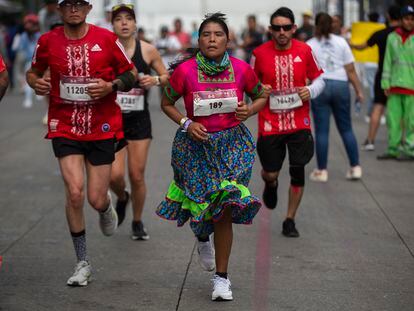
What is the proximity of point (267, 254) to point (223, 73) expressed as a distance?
1.91 m

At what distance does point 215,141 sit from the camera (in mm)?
6801

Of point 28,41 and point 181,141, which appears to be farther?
point 28,41

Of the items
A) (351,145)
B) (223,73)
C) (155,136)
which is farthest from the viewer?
(155,136)

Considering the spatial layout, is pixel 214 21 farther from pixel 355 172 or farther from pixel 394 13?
pixel 394 13

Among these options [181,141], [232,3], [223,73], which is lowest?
[232,3]

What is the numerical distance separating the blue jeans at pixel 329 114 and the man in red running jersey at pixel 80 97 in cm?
467

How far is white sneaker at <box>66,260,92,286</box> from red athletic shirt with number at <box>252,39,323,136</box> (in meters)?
2.30

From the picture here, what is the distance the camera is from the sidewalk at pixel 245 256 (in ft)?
22.2

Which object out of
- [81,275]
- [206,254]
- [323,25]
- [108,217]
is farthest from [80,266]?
[323,25]

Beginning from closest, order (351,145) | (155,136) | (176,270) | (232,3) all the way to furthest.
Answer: (176,270) → (351,145) → (155,136) → (232,3)

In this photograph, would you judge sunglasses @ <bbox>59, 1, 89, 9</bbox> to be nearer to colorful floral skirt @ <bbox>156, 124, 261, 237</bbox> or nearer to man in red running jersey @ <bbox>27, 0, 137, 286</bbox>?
man in red running jersey @ <bbox>27, 0, 137, 286</bbox>

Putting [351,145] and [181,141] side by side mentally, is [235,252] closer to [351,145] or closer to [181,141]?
[181,141]

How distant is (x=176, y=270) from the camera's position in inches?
302

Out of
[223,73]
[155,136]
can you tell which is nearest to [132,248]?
[223,73]
